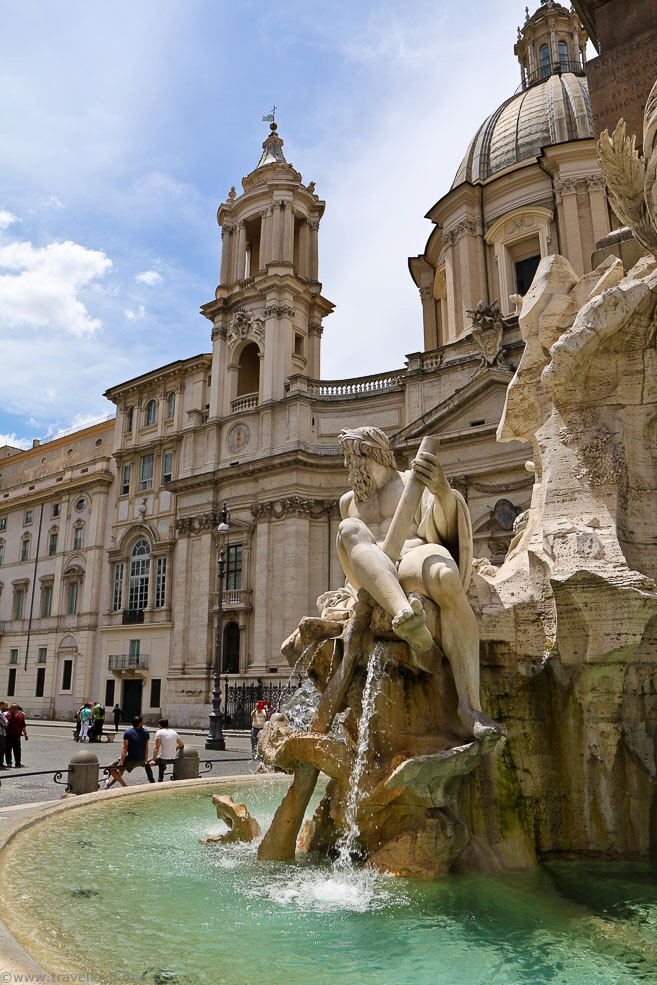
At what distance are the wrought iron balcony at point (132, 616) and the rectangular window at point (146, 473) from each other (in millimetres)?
6482

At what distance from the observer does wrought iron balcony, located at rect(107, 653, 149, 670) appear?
35.9 meters

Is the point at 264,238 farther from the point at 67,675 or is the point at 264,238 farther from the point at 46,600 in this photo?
the point at 67,675

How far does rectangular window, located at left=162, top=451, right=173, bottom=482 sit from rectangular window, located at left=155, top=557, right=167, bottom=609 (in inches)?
169

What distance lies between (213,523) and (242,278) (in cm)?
1308

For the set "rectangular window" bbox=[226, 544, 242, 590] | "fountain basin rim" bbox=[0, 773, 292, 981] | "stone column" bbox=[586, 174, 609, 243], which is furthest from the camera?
"rectangular window" bbox=[226, 544, 242, 590]

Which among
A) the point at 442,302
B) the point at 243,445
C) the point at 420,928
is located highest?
the point at 442,302

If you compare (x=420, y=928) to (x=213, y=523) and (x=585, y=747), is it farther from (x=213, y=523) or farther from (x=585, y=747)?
(x=213, y=523)

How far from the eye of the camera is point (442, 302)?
3844 cm

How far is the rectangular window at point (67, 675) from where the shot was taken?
39659 millimetres

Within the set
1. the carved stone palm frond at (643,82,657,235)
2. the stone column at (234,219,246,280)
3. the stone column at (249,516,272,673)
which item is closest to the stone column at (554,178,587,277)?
the stone column at (234,219,246,280)

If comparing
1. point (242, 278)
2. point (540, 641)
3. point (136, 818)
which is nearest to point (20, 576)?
point (242, 278)

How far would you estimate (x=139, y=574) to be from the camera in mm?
38000

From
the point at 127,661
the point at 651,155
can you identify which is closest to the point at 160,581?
the point at 127,661

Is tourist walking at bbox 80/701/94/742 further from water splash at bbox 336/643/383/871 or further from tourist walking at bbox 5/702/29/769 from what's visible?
water splash at bbox 336/643/383/871
